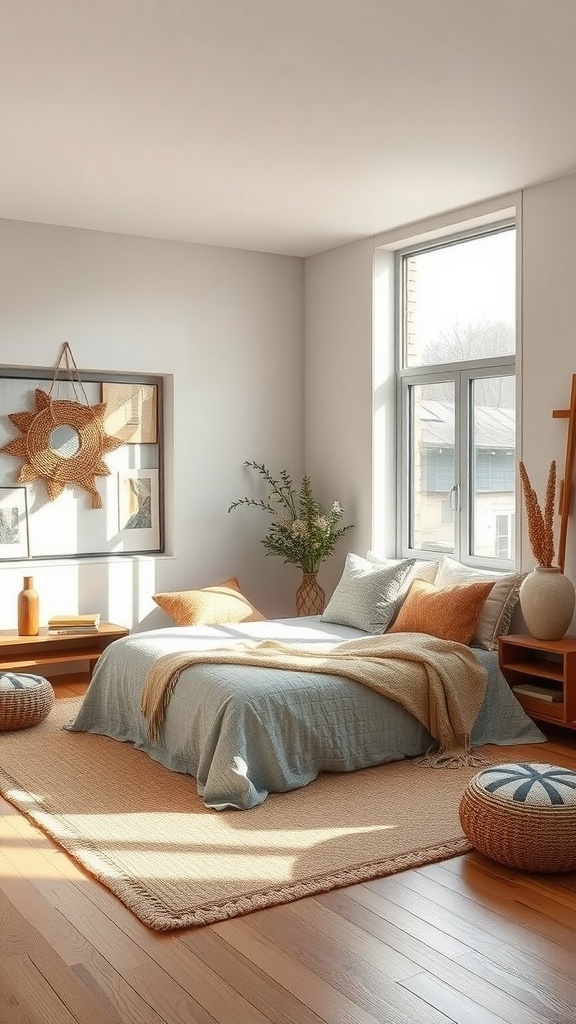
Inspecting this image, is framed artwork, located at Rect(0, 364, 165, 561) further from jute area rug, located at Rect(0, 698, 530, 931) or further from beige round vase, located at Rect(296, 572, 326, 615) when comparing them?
jute area rug, located at Rect(0, 698, 530, 931)

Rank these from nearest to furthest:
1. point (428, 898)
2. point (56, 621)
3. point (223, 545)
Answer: point (428, 898) < point (56, 621) < point (223, 545)

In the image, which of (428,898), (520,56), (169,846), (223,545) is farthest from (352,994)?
(223,545)

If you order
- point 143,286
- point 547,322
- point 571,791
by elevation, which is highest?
point 143,286

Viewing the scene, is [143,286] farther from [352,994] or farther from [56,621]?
[352,994]

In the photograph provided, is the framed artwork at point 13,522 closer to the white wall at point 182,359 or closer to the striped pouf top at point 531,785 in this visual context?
the white wall at point 182,359

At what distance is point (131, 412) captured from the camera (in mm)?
6352

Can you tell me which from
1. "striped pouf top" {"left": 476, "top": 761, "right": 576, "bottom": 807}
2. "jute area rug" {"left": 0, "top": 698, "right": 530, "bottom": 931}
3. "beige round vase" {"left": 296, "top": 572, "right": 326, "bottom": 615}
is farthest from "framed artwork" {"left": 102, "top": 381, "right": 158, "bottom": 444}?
"striped pouf top" {"left": 476, "top": 761, "right": 576, "bottom": 807}

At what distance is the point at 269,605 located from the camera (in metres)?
6.86

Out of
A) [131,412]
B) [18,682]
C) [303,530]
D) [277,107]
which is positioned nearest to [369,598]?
A: [303,530]

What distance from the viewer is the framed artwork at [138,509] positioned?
6.33 m

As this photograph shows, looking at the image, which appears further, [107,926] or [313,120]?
[313,120]

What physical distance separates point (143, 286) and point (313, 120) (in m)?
2.35

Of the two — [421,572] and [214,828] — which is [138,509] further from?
[214,828]

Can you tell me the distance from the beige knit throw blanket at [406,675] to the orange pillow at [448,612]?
0.92 ft
